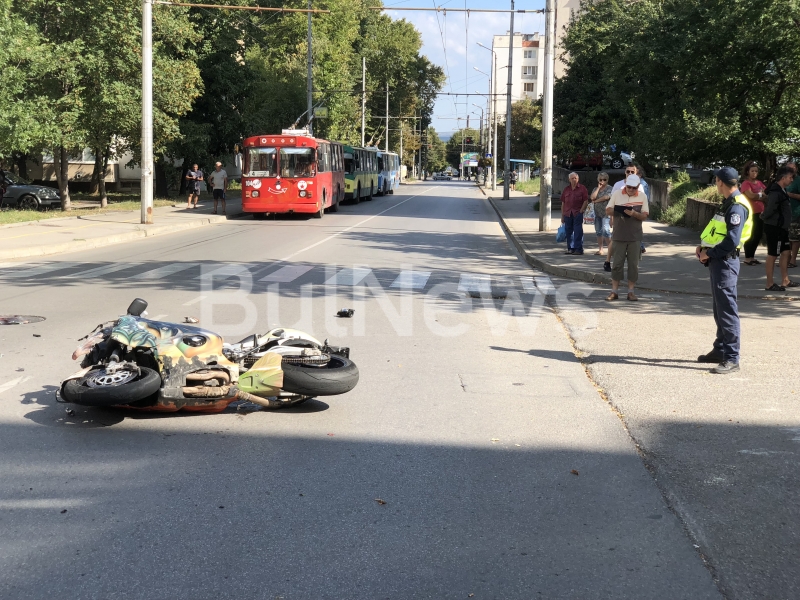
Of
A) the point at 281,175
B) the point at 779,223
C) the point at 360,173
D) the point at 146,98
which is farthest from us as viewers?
the point at 360,173

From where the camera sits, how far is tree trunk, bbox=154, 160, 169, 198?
39356mm

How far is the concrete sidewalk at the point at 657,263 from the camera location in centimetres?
1406

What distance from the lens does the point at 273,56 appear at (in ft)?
210

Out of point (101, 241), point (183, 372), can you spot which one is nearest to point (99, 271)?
point (101, 241)

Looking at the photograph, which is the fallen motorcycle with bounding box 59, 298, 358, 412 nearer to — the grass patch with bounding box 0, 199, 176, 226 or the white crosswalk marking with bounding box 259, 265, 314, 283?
the white crosswalk marking with bounding box 259, 265, 314, 283

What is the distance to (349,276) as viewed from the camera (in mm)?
14984

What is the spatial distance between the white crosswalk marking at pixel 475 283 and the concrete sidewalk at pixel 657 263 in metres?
1.65

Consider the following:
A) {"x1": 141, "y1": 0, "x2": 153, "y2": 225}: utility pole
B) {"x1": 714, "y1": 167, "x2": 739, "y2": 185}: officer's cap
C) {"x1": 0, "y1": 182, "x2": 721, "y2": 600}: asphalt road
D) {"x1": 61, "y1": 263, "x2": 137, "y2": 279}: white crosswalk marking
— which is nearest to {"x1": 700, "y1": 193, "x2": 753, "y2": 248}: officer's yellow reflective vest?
{"x1": 714, "y1": 167, "x2": 739, "y2": 185}: officer's cap

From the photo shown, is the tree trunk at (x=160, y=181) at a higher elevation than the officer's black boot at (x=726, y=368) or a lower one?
higher

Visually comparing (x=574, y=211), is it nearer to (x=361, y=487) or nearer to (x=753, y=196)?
(x=753, y=196)

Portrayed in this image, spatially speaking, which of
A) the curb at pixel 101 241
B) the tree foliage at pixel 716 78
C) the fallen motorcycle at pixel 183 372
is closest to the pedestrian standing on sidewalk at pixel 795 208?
the tree foliage at pixel 716 78

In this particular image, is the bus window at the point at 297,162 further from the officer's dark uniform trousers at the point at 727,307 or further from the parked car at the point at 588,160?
the officer's dark uniform trousers at the point at 727,307

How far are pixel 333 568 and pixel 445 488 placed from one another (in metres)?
1.24

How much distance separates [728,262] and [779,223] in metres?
5.61
